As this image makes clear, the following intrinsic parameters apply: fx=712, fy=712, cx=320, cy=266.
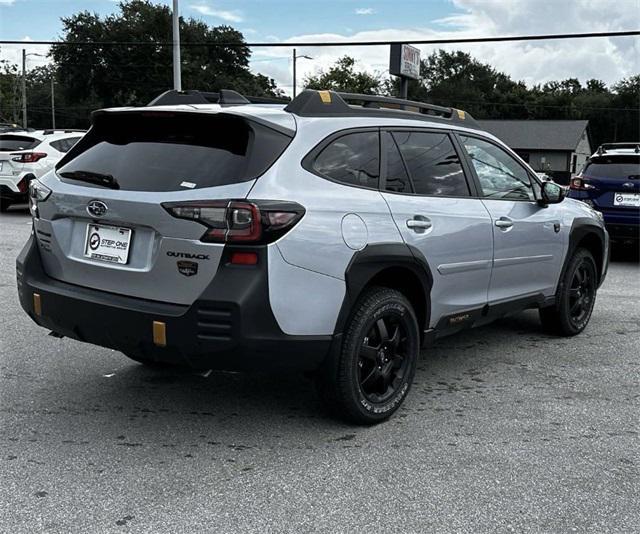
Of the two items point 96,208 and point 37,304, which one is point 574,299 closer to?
point 96,208

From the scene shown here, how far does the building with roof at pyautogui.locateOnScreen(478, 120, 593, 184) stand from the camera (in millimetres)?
69312

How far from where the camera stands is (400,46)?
15.8 metres

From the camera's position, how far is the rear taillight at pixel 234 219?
10.7 ft

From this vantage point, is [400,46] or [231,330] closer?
[231,330]

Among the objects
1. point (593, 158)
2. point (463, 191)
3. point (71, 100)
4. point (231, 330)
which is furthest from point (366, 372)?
point (71, 100)

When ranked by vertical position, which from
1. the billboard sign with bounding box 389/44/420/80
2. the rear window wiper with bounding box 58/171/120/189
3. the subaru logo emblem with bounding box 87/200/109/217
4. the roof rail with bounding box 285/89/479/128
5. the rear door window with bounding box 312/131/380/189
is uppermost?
the billboard sign with bounding box 389/44/420/80

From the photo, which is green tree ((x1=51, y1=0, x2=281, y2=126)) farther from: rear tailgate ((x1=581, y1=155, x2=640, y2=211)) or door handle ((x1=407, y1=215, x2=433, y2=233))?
door handle ((x1=407, y1=215, x2=433, y2=233))

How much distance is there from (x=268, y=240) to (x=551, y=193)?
2972 mm

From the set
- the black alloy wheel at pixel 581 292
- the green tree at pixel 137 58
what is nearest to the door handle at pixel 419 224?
the black alloy wheel at pixel 581 292

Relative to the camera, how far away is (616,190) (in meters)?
9.95

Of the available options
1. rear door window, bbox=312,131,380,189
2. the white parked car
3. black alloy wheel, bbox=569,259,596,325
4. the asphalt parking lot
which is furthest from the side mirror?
the white parked car

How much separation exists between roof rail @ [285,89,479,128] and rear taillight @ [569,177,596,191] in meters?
5.72

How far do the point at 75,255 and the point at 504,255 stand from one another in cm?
279

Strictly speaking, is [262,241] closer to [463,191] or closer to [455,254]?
[455,254]
